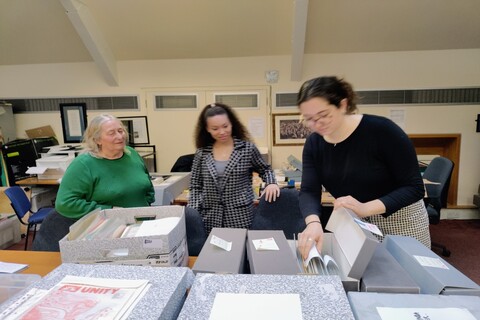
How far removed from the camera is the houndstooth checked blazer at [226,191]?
1.74 meters

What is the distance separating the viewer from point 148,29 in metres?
3.52

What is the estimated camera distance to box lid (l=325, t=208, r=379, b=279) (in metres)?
0.69

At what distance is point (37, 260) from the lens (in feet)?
4.00

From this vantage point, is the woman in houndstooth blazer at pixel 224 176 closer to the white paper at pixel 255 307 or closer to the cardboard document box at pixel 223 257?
the cardboard document box at pixel 223 257

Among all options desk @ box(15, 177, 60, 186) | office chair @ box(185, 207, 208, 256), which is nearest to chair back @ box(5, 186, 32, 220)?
desk @ box(15, 177, 60, 186)

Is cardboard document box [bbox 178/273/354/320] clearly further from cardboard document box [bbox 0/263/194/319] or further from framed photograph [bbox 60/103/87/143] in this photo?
framed photograph [bbox 60/103/87/143]

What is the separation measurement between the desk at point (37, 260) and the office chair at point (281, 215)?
581 millimetres

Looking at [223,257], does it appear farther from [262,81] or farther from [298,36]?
[262,81]

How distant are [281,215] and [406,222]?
0.64 metres

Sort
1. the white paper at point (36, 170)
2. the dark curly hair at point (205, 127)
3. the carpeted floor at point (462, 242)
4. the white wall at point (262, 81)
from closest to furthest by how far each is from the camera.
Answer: the dark curly hair at point (205, 127) < the carpeted floor at point (462, 242) < the white paper at point (36, 170) < the white wall at point (262, 81)

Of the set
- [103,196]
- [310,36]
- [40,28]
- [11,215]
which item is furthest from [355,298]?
[40,28]

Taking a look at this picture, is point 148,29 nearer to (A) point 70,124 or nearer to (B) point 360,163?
(A) point 70,124

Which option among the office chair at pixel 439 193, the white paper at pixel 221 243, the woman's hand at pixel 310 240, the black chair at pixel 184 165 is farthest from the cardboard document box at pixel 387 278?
the black chair at pixel 184 165

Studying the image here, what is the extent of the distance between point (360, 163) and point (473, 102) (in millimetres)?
3545
